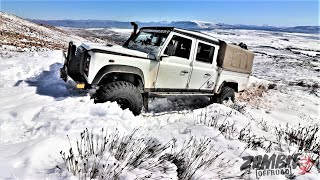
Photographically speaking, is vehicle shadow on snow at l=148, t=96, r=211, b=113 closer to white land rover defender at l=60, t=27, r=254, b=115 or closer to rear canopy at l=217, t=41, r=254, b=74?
white land rover defender at l=60, t=27, r=254, b=115

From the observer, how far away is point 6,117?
5.15 m

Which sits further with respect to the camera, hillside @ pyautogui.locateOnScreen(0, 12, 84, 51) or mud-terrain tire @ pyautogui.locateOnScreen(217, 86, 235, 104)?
hillside @ pyautogui.locateOnScreen(0, 12, 84, 51)

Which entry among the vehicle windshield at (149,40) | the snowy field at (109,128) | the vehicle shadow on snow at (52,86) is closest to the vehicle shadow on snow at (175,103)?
the snowy field at (109,128)

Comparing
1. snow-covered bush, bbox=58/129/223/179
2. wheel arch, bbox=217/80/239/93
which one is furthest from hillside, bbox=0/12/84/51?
snow-covered bush, bbox=58/129/223/179

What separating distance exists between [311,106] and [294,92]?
193 centimetres

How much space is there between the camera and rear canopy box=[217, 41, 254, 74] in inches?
335

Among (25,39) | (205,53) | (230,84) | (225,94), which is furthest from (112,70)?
(25,39)

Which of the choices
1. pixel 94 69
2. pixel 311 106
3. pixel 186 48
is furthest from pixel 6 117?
pixel 311 106

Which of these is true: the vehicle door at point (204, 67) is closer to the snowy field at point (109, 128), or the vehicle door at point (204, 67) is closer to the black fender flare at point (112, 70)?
the snowy field at point (109, 128)

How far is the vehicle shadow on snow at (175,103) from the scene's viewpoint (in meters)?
8.02

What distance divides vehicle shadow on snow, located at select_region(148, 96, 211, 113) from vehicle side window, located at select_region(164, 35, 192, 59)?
135 centimetres

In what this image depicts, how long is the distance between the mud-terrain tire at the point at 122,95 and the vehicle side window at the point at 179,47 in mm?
1363

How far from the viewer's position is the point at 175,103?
8688mm

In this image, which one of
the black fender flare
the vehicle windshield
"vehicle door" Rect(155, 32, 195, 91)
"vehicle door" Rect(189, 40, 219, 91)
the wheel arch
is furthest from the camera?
the wheel arch
